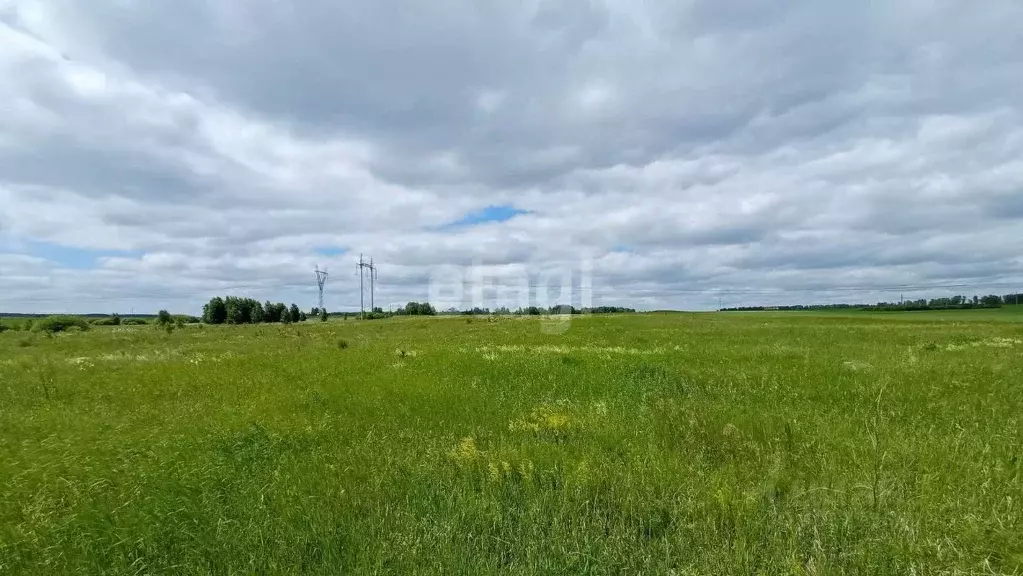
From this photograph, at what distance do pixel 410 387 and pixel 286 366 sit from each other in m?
7.31

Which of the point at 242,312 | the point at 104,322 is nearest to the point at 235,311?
the point at 242,312

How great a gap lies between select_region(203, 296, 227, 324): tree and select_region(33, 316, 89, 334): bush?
53503 mm

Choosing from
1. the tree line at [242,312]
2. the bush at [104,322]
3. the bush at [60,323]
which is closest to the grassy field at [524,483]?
the bush at [60,323]

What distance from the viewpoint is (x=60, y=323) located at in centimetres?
6375

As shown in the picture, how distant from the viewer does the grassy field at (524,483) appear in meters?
3.97

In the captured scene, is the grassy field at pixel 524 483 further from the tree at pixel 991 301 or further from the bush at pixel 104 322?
the tree at pixel 991 301

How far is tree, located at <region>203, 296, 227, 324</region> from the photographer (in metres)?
121

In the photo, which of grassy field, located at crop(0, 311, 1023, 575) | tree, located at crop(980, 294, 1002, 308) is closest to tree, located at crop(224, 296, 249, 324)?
grassy field, located at crop(0, 311, 1023, 575)

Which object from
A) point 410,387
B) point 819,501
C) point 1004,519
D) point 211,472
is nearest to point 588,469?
point 819,501

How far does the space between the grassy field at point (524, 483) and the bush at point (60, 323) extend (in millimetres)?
70124

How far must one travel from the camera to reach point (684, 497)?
4879mm

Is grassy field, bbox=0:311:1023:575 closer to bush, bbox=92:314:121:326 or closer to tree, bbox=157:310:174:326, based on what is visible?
tree, bbox=157:310:174:326

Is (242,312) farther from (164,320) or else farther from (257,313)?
(164,320)

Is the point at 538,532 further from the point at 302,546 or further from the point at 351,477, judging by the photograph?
the point at 351,477
